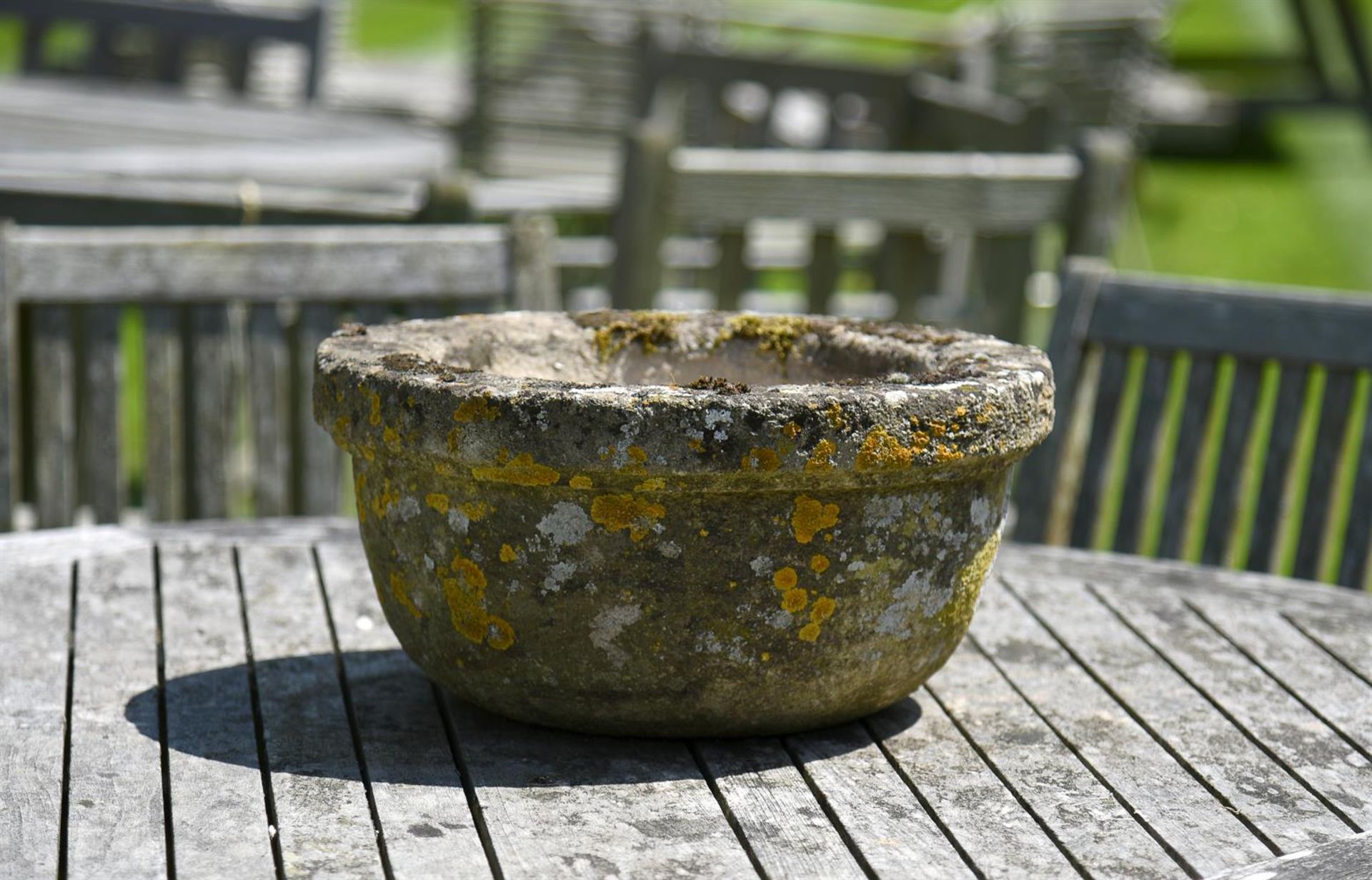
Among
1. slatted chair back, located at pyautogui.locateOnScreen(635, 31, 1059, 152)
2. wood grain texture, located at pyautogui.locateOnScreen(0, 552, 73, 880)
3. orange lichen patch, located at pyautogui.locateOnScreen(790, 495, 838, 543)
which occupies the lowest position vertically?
wood grain texture, located at pyautogui.locateOnScreen(0, 552, 73, 880)

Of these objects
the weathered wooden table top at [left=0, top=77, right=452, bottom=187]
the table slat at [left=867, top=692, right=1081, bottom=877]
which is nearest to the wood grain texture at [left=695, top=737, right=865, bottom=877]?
the table slat at [left=867, top=692, right=1081, bottom=877]

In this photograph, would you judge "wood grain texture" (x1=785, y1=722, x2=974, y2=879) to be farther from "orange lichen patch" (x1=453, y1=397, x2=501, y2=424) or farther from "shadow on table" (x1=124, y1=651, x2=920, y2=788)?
"orange lichen patch" (x1=453, y1=397, x2=501, y2=424)

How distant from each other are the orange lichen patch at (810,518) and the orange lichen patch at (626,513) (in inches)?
5.6

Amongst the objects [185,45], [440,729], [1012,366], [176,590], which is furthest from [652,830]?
[185,45]

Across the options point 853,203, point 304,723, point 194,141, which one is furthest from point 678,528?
point 194,141

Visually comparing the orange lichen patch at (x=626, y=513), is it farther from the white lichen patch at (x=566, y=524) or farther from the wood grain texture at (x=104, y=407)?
the wood grain texture at (x=104, y=407)

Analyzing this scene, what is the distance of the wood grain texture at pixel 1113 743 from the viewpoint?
5.55ft

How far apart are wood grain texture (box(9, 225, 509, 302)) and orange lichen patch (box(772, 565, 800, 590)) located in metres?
1.40

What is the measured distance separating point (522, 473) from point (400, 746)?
1.20ft

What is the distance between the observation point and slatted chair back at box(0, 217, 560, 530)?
2.81 metres

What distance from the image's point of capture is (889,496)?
1804 mm

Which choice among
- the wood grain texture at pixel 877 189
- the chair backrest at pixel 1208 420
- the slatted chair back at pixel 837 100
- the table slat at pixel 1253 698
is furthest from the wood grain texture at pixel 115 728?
the slatted chair back at pixel 837 100

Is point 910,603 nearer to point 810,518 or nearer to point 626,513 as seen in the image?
point 810,518

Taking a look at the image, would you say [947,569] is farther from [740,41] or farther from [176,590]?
[740,41]
